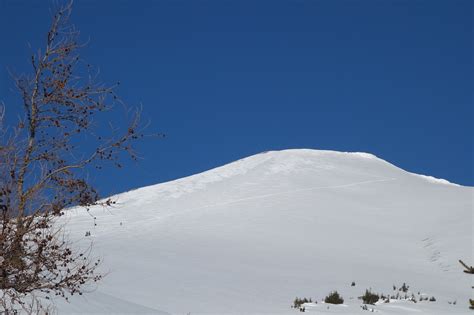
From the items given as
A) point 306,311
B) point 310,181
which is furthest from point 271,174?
point 306,311

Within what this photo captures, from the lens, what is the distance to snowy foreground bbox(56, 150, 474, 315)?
1459 centimetres

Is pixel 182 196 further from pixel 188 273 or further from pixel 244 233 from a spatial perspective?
pixel 188 273

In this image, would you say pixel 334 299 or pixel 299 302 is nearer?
pixel 299 302

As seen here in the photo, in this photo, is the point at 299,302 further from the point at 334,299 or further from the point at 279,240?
→ the point at 279,240

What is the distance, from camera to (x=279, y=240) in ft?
81.5

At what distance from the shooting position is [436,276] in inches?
792

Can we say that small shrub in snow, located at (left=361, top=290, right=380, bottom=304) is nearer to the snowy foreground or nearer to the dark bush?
the snowy foreground

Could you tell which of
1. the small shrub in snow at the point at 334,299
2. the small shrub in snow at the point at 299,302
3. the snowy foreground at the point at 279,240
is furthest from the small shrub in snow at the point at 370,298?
the small shrub in snow at the point at 299,302

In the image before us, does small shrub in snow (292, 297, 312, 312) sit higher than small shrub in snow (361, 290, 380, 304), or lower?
lower

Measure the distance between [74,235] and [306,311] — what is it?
13.8 metres

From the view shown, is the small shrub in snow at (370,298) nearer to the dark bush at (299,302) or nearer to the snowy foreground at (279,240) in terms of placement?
the snowy foreground at (279,240)

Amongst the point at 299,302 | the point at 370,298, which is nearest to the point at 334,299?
the point at 299,302

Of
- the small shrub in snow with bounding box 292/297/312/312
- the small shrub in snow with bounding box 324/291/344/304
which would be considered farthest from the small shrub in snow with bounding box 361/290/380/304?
the small shrub in snow with bounding box 292/297/312/312

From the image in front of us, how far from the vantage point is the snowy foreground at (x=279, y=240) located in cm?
1459
